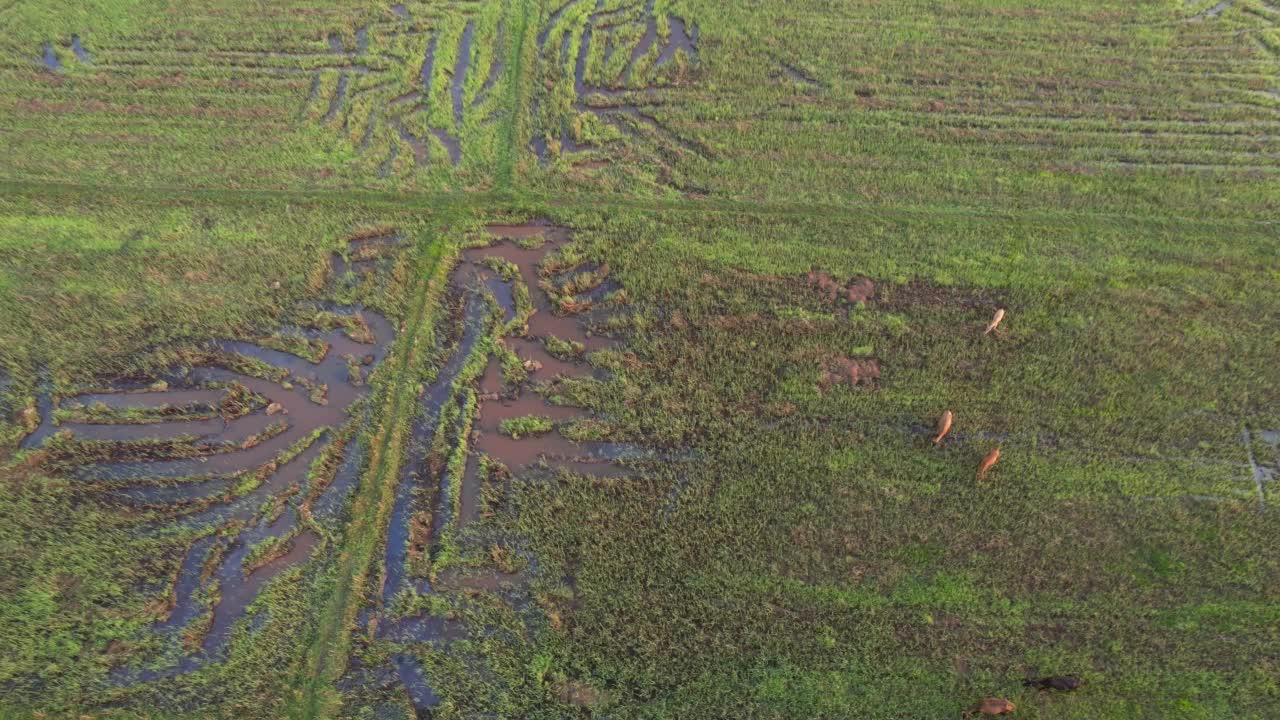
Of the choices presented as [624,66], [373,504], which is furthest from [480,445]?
[624,66]

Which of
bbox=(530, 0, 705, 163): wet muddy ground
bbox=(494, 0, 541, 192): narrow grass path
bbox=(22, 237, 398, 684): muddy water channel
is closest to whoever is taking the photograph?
bbox=(22, 237, 398, 684): muddy water channel

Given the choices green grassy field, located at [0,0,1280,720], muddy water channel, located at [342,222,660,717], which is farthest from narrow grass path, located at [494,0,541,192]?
muddy water channel, located at [342,222,660,717]

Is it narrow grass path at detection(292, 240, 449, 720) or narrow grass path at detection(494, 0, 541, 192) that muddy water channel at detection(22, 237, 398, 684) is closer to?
narrow grass path at detection(292, 240, 449, 720)

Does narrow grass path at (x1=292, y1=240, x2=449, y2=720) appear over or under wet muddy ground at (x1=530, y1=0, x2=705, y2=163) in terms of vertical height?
under

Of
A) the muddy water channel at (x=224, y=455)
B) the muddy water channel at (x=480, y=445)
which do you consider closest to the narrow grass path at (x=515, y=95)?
the muddy water channel at (x=480, y=445)

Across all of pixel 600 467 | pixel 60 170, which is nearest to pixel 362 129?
pixel 60 170

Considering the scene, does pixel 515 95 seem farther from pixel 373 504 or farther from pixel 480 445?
pixel 373 504
